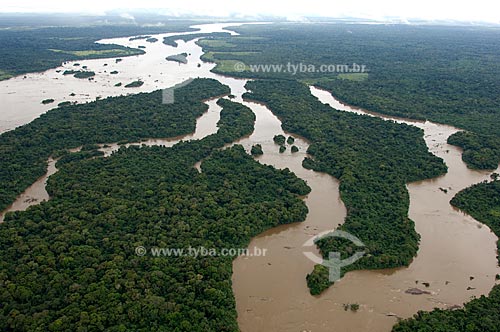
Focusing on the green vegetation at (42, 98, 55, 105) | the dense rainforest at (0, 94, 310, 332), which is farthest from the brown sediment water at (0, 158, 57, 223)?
the green vegetation at (42, 98, 55, 105)

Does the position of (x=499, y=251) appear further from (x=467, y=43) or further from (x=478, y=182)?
(x=467, y=43)

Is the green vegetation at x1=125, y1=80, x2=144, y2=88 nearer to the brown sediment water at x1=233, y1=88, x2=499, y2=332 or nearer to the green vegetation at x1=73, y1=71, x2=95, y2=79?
the green vegetation at x1=73, y1=71, x2=95, y2=79

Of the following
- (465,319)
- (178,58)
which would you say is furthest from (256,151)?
(178,58)

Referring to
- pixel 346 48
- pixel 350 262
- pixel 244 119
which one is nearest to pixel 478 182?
pixel 350 262

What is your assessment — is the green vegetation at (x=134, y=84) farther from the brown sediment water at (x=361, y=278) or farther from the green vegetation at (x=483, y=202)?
the green vegetation at (x=483, y=202)

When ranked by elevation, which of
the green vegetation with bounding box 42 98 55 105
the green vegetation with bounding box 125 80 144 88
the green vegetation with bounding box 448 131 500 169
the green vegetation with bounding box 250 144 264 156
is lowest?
the green vegetation with bounding box 250 144 264 156

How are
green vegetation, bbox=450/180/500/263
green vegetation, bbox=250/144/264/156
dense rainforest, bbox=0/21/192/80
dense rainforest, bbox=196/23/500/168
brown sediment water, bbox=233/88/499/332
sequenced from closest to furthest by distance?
→ brown sediment water, bbox=233/88/499/332 → green vegetation, bbox=450/180/500/263 → green vegetation, bbox=250/144/264/156 → dense rainforest, bbox=196/23/500/168 → dense rainforest, bbox=0/21/192/80

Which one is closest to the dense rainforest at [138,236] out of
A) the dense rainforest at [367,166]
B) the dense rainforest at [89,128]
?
the dense rainforest at [89,128]
